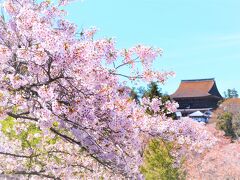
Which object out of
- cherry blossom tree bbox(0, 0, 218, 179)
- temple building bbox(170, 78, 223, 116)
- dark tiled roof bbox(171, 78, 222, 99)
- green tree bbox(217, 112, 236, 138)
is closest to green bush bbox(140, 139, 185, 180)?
cherry blossom tree bbox(0, 0, 218, 179)

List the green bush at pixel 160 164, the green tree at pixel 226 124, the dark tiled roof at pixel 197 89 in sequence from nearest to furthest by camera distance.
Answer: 1. the green bush at pixel 160 164
2. the green tree at pixel 226 124
3. the dark tiled roof at pixel 197 89

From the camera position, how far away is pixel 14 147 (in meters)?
13.0

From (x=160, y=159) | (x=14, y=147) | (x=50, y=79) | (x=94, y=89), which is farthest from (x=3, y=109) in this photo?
(x=160, y=159)

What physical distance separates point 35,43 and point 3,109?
106cm

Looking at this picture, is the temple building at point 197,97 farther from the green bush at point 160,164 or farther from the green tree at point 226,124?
the green bush at point 160,164

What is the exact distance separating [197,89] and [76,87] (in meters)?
58.7

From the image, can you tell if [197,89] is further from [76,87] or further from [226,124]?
[76,87]

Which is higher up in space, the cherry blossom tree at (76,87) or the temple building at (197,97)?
the temple building at (197,97)

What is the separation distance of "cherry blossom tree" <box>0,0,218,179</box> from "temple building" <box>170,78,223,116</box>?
51.9m

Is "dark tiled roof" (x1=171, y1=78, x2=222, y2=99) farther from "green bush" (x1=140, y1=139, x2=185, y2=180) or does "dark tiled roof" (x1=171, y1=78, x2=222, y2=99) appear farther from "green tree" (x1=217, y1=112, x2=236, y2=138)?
"green bush" (x1=140, y1=139, x2=185, y2=180)

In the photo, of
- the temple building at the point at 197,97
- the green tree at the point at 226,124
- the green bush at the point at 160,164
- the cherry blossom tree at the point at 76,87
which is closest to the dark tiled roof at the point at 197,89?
the temple building at the point at 197,97

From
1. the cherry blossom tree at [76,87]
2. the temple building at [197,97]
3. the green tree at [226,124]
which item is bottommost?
the cherry blossom tree at [76,87]

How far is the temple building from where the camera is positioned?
6014 cm

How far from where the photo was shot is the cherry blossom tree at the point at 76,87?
19.2ft
